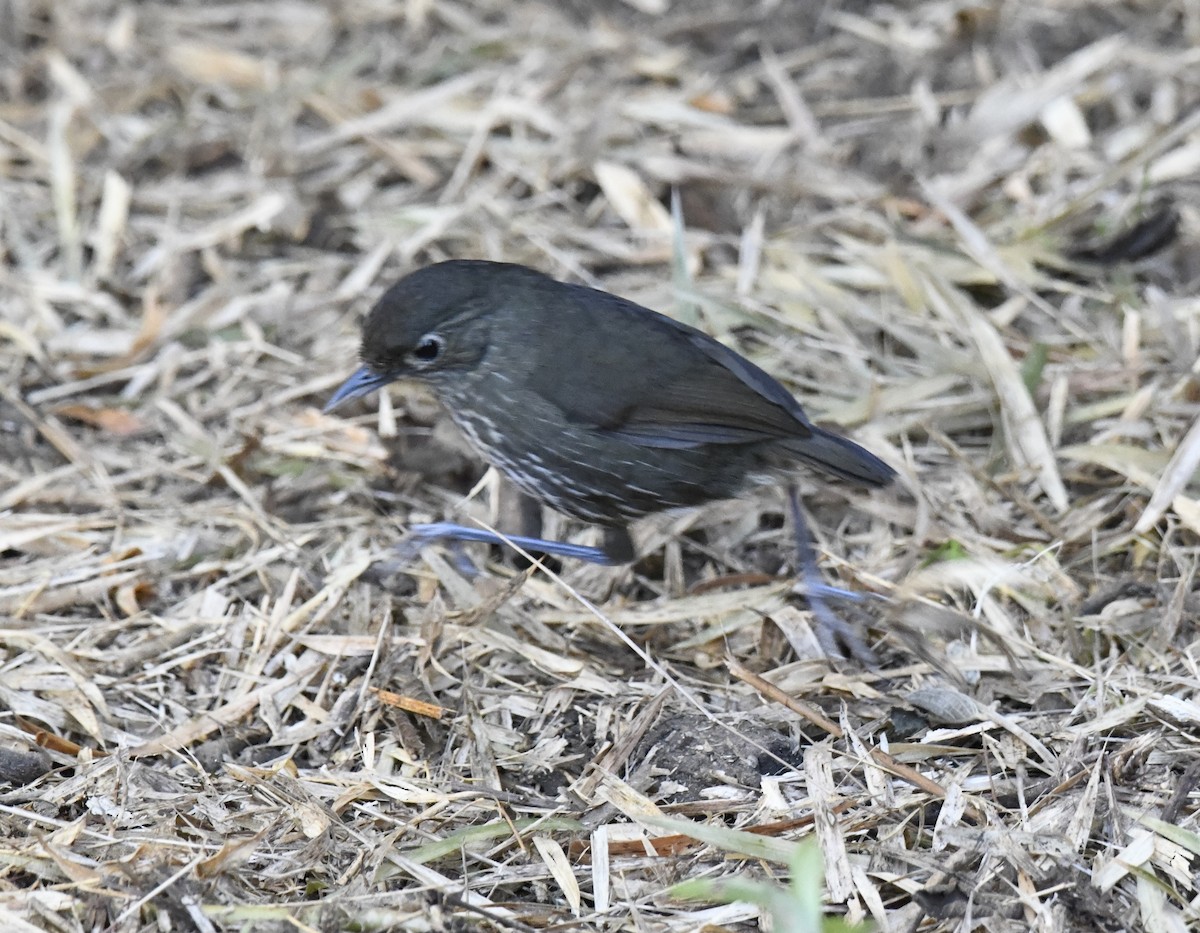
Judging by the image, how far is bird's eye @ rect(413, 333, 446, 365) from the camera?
406 cm

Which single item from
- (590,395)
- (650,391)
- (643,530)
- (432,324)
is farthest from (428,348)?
(643,530)

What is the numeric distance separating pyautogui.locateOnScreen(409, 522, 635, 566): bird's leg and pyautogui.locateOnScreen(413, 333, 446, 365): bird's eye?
0.48 metres

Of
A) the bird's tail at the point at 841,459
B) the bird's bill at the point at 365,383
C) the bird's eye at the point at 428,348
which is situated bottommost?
the bird's tail at the point at 841,459

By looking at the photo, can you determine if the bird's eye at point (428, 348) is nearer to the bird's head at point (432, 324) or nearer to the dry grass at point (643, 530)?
the bird's head at point (432, 324)

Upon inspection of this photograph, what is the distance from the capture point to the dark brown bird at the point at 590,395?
3.98 m

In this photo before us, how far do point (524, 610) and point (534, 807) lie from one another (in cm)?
89

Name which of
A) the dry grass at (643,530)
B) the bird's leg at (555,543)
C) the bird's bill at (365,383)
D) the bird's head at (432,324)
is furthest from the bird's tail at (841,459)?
the bird's bill at (365,383)

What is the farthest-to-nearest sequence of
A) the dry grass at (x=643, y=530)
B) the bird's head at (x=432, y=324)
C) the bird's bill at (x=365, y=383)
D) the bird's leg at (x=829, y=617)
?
1. the bird's bill at (x=365, y=383)
2. the bird's head at (x=432, y=324)
3. the bird's leg at (x=829, y=617)
4. the dry grass at (x=643, y=530)

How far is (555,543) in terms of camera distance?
4.25m

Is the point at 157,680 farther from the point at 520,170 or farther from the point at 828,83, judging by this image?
the point at 828,83

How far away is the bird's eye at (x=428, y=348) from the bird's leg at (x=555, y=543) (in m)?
0.48

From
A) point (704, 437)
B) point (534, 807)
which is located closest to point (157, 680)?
point (534, 807)

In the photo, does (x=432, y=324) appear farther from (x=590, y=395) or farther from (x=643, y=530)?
(x=643, y=530)

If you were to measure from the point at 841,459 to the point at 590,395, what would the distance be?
694 mm
